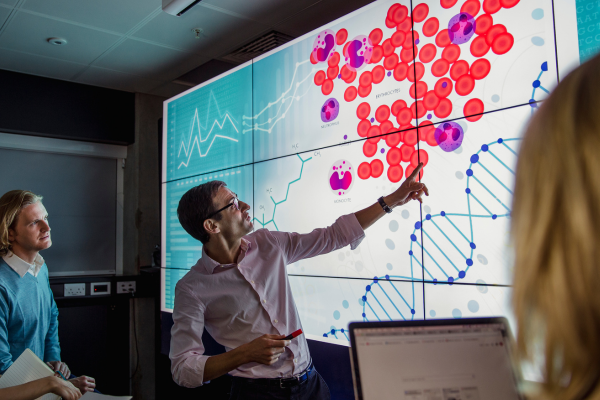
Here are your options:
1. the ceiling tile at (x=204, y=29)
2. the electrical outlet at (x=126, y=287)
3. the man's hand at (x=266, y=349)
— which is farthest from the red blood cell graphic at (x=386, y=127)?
the electrical outlet at (x=126, y=287)

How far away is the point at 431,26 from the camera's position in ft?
6.03

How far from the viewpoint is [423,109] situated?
1865 mm

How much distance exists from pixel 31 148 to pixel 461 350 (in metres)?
3.92

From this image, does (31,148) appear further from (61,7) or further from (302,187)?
(302,187)

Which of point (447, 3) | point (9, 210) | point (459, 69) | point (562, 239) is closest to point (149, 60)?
point (9, 210)

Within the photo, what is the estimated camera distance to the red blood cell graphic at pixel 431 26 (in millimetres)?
1820

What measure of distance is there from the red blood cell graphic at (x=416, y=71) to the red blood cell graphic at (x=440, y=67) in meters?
0.05

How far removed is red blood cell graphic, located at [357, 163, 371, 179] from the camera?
2061 millimetres

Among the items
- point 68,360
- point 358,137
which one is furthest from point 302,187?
point 68,360

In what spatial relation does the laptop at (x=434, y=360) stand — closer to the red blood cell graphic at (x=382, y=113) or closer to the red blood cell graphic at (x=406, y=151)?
the red blood cell graphic at (x=406, y=151)

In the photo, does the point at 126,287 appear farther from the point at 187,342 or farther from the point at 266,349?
the point at 266,349

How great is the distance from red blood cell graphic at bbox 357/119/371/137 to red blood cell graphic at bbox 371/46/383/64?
28cm

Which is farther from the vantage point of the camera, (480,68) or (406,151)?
(406,151)

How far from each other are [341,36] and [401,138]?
0.66 metres
